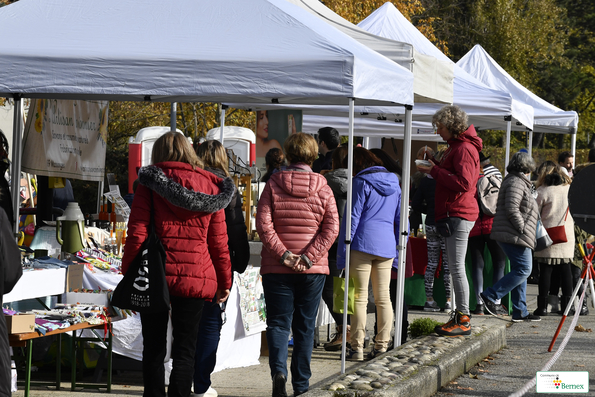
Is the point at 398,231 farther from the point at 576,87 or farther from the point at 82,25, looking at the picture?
the point at 576,87

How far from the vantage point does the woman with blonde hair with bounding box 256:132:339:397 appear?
5.40 meters

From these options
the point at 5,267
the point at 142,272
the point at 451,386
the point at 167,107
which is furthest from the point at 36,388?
the point at 167,107

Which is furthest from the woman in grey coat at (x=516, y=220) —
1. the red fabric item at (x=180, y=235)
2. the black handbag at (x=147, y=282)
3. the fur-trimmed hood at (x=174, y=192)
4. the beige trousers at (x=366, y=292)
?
the black handbag at (x=147, y=282)

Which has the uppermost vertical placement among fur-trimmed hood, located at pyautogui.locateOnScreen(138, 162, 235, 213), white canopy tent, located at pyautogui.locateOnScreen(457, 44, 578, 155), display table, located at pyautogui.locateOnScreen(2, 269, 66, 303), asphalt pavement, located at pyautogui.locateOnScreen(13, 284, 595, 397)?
white canopy tent, located at pyautogui.locateOnScreen(457, 44, 578, 155)

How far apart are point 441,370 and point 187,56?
2.80 meters

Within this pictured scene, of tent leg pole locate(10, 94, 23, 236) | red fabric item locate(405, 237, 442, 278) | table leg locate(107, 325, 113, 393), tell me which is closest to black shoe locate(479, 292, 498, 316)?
Result: red fabric item locate(405, 237, 442, 278)

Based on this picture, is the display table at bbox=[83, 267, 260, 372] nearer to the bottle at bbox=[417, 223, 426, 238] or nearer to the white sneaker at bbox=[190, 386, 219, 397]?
the white sneaker at bbox=[190, 386, 219, 397]

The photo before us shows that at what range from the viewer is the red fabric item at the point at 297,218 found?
5426 mm

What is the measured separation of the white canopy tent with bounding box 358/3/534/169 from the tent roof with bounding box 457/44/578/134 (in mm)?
888

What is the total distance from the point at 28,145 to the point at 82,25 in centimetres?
154

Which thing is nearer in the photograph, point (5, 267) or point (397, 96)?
point (5, 267)

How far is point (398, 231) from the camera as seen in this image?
6906 mm

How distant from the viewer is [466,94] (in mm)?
10023

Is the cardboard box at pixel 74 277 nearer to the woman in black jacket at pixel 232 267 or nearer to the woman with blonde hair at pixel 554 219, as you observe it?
the woman in black jacket at pixel 232 267
